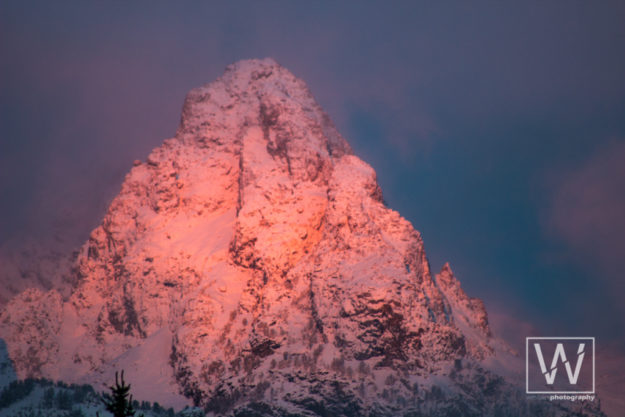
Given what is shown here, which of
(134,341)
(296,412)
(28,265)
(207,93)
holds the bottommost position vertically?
(296,412)

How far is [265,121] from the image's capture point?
500ft

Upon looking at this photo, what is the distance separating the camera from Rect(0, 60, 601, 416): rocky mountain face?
371ft

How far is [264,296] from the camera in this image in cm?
12131

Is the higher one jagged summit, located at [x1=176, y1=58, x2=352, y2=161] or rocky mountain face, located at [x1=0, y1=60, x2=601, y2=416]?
jagged summit, located at [x1=176, y1=58, x2=352, y2=161]

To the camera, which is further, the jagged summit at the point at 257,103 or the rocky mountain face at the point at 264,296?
the jagged summit at the point at 257,103

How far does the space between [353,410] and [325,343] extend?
11.4 m

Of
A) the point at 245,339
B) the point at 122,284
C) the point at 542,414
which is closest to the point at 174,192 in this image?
the point at 122,284

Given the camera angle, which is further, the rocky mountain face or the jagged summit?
the jagged summit

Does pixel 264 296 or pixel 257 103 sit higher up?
pixel 257 103

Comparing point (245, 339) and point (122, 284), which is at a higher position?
point (122, 284)

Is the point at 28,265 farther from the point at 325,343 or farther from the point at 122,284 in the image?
the point at 325,343

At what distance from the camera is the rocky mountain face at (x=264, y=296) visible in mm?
113000

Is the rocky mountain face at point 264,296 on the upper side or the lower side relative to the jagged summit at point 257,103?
lower

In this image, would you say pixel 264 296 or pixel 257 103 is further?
pixel 257 103
